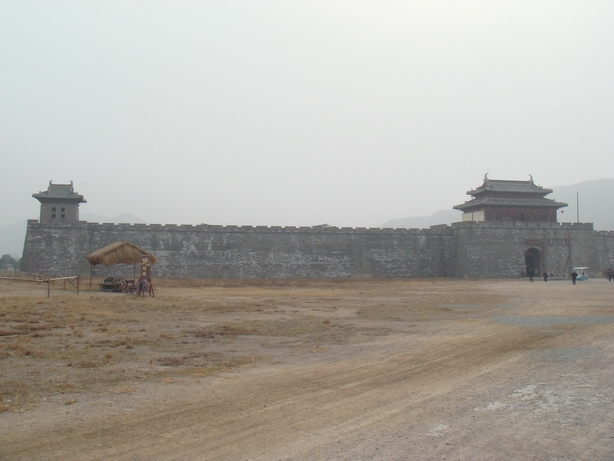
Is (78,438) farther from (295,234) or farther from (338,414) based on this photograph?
(295,234)

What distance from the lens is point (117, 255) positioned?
897 inches

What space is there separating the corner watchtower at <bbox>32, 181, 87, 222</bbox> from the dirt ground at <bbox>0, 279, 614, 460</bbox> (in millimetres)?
28984

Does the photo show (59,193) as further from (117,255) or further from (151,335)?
(151,335)

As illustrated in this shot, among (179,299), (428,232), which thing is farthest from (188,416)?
(428,232)

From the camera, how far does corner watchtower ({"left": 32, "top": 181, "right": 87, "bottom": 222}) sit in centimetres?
3938

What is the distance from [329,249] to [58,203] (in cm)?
2050

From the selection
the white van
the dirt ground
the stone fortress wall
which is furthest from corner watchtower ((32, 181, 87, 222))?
the white van

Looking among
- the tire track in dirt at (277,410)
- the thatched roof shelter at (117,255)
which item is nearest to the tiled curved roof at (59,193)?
the thatched roof shelter at (117,255)

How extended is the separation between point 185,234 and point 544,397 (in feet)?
103

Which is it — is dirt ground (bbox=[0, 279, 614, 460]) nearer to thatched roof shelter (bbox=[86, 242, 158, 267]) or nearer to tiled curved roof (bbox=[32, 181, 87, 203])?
thatched roof shelter (bbox=[86, 242, 158, 267])

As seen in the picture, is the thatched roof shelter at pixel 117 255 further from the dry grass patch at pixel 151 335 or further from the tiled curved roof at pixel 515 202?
the tiled curved roof at pixel 515 202

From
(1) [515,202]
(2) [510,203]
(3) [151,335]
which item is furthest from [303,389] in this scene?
(1) [515,202]

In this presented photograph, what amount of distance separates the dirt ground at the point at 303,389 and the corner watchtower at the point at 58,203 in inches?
1141

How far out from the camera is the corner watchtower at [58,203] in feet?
129
